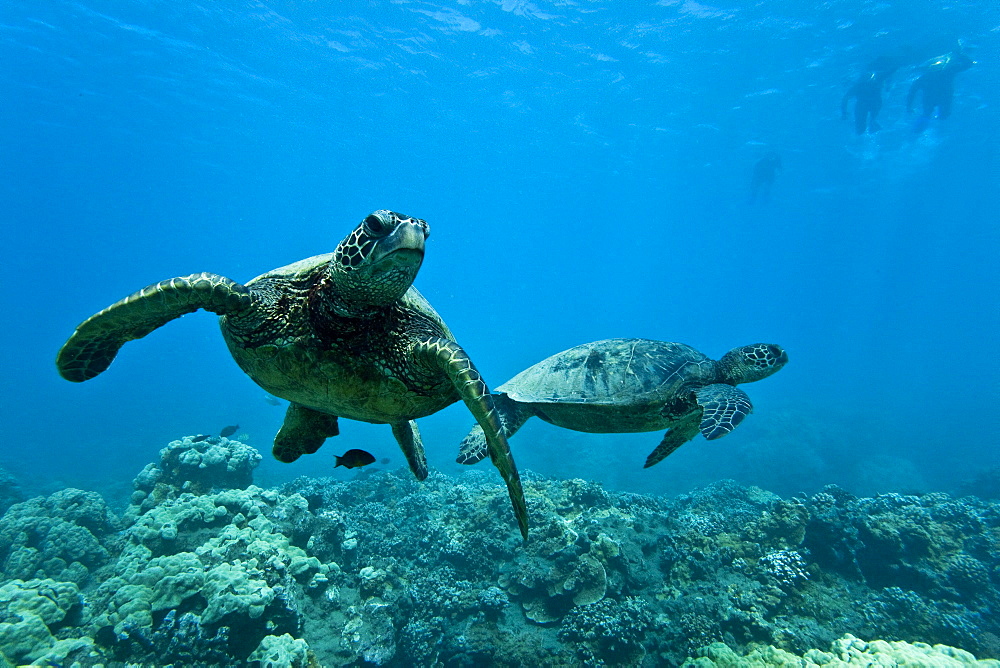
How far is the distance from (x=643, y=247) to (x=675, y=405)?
363 feet

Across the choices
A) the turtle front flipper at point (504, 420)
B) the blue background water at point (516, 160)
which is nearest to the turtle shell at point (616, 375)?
the turtle front flipper at point (504, 420)

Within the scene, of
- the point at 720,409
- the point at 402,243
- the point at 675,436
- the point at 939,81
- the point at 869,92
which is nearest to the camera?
the point at 402,243

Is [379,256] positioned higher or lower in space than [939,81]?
lower

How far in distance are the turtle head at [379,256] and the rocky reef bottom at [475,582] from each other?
473cm

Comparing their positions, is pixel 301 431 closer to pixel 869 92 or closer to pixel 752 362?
pixel 752 362

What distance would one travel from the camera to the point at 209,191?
6256 centimetres

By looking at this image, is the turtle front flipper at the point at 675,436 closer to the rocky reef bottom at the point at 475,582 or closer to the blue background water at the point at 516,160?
the rocky reef bottom at the point at 475,582

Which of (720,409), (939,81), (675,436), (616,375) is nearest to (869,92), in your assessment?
(939,81)

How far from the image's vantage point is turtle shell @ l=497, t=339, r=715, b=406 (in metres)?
5.12

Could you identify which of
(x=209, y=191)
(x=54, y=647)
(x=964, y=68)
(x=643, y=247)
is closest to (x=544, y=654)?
(x=54, y=647)

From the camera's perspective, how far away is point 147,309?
2.92 meters

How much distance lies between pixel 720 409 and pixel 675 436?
1498mm

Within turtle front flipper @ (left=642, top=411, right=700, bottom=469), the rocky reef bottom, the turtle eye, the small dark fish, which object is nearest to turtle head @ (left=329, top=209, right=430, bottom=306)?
the turtle eye

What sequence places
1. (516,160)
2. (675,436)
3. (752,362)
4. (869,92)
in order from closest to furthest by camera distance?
1. (752,362)
2. (675,436)
3. (869,92)
4. (516,160)
